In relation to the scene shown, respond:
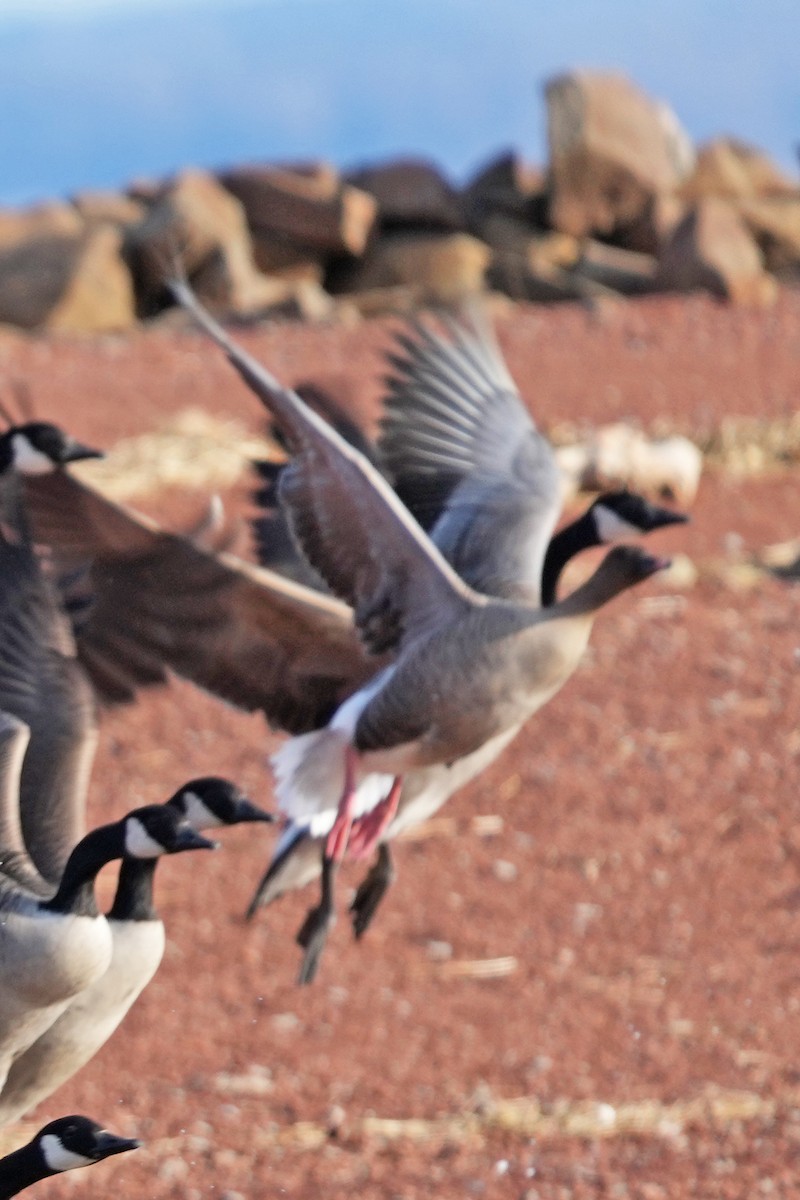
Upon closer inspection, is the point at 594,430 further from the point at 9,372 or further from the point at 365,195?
the point at 365,195

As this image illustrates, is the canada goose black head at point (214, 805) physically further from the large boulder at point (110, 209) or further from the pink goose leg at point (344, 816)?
the large boulder at point (110, 209)

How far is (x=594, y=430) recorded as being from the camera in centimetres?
1442

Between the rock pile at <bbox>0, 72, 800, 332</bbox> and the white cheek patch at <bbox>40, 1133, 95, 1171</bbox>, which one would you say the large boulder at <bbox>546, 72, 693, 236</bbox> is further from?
the white cheek patch at <bbox>40, 1133, 95, 1171</bbox>

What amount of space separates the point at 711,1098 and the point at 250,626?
83.4 inches

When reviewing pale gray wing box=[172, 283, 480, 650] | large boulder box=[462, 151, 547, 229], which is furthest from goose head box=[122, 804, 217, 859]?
large boulder box=[462, 151, 547, 229]

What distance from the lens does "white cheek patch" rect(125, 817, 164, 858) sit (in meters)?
4.80

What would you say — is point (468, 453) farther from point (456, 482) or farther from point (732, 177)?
point (732, 177)

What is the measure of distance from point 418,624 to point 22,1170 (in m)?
2.30

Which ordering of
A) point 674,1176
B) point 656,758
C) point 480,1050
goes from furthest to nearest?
point 656,758, point 480,1050, point 674,1176

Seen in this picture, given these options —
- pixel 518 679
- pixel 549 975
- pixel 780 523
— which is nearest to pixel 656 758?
pixel 549 975

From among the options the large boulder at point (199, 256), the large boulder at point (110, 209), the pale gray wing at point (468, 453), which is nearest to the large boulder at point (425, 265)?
the large boulder at point (199, 256)

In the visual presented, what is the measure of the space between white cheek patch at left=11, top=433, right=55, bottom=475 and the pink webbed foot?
62.6 inches

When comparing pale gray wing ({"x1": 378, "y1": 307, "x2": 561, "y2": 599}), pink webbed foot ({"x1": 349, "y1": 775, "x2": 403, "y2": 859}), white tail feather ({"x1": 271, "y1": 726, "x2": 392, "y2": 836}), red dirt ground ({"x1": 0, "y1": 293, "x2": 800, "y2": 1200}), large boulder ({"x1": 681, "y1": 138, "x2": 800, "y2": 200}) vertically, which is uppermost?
pale gray wing ({"x1": 378, "y1": 307, "x2": 561, "y2": 599})

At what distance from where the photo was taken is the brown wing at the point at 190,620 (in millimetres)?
5773
